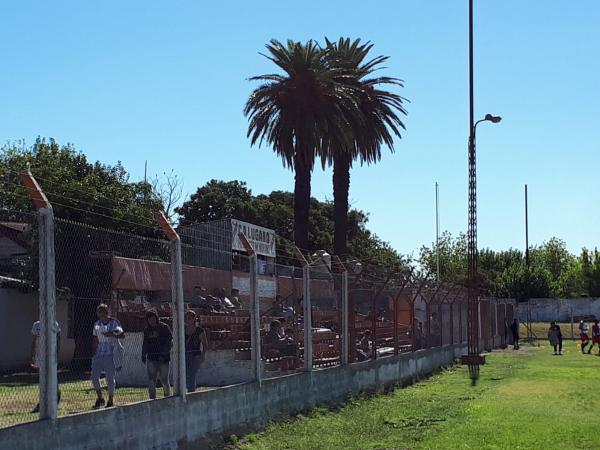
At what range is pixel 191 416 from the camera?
10.7 meters

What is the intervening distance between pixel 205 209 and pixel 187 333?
59.2m

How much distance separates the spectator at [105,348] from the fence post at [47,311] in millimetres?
1592

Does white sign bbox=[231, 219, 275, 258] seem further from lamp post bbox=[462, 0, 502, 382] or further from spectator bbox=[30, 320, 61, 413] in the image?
spectator bbox=[30, 320, 61, 413]

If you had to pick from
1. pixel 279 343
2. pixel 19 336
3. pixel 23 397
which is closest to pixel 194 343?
pixel 279 343

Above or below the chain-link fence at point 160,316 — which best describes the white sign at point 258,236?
above

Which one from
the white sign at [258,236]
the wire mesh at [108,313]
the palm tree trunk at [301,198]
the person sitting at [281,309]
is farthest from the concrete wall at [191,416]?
the palm tree trunk at [301,198]

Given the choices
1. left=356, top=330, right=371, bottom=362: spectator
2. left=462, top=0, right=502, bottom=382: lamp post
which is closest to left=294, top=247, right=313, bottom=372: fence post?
left=356, top=330, right=371, bottom=362: spectator

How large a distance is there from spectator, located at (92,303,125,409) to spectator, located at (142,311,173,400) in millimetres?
663

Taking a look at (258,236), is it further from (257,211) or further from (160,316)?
(257,211)

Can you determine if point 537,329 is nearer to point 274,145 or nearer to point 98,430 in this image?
point 274,145

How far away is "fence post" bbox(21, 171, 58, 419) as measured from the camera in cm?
781

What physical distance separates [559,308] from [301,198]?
1419 inches

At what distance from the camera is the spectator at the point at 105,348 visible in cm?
977

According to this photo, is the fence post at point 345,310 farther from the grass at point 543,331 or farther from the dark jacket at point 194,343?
the grass at point 543,331
